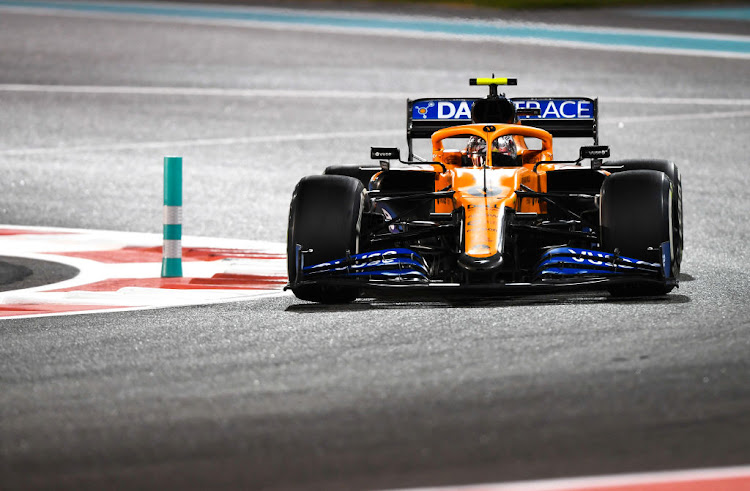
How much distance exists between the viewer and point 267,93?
21781 mm

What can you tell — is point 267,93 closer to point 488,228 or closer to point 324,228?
point 324,228

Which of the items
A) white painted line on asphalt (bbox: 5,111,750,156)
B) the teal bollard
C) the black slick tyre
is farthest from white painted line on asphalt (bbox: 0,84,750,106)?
the teal bollard

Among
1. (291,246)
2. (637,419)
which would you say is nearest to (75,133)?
(291,246)

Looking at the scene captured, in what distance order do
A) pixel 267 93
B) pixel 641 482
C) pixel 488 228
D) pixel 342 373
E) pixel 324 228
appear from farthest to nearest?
pixel 267 93 → pixel 324 228 → pixel 488 228 → pixel 342 373 → pixel 641 482

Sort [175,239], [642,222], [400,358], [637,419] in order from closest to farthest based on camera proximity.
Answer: [637,419], [400,358], [642,222], [175,239]

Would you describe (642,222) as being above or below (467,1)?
below

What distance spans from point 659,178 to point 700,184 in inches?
252

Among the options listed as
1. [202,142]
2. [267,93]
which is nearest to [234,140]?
[202,142]

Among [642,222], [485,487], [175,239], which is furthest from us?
[175,239]

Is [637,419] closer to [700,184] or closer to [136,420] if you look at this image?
[136,420]

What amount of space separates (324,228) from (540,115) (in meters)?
2.75

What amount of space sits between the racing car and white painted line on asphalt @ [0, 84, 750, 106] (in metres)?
11.0

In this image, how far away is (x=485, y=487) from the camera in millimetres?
4852

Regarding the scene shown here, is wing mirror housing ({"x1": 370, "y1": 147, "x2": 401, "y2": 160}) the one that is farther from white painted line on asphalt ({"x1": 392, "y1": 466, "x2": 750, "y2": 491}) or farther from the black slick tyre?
white painted line on asphalt ({"x1": 392, "y1": 466, "x2": 750, "y2": 491})
